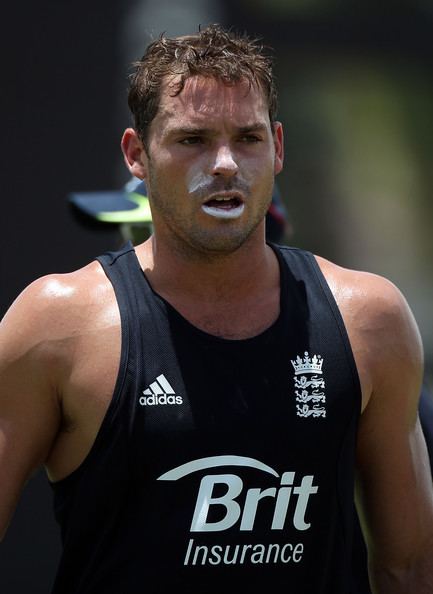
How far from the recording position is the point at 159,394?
2.52 m

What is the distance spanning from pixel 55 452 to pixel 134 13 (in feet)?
8.46

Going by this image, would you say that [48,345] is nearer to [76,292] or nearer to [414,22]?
[76,292]

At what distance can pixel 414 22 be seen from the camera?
5.10 m

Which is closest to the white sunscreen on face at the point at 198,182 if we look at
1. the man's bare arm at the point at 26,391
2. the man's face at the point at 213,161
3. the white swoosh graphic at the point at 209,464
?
the man's face at the point at 213,161

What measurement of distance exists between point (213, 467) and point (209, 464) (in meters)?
0.01

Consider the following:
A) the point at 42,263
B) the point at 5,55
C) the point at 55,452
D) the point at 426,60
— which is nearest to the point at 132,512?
the point at 55,452

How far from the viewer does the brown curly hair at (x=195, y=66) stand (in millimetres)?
2596

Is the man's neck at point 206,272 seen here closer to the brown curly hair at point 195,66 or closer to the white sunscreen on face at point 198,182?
the white sunscreen on face at point 198,182

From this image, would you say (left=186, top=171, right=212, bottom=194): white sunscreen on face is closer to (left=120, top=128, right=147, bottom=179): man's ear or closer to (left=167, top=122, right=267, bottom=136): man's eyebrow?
(left=167, top=122, right=267, bottom=136): man's eyebrow

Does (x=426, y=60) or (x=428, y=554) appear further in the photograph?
(x=426, y=60)

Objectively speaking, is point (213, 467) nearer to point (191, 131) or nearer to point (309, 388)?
point (309, 388)

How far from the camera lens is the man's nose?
2.52m

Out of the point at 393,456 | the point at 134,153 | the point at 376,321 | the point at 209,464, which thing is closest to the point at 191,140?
the point at 134,153

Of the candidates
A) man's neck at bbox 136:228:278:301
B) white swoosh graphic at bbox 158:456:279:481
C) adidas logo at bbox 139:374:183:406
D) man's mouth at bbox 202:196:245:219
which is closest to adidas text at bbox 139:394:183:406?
adidas logo at bbox 139:374:183:406
